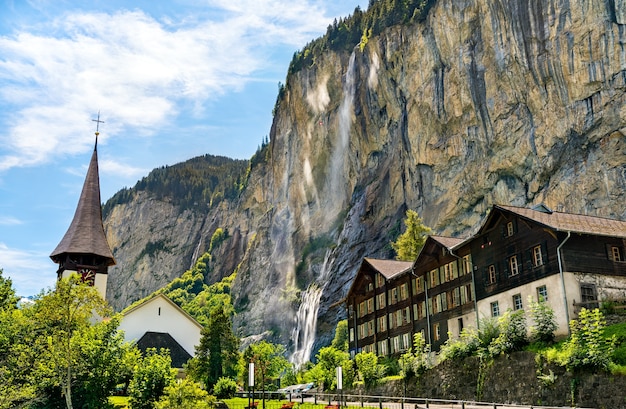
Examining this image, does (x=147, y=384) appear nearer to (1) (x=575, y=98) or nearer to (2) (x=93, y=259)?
(2) (x=93, y=259)

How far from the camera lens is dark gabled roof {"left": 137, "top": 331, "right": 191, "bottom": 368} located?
227 feet

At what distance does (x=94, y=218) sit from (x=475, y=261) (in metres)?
46.6

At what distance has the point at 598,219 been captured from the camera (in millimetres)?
47125

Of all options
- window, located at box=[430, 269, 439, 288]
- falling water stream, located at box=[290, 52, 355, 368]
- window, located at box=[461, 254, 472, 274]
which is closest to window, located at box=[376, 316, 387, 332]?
window, located at box=[430, 269, 439, 288]

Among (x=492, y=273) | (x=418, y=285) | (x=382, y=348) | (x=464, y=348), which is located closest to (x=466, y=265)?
(x=492, y=273)

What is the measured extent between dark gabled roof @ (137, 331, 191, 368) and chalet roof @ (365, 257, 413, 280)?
795 inches

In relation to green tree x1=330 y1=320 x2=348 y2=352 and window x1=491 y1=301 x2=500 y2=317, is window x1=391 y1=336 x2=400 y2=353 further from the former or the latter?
green tree x1=330 y1=320 x2=348 y2=352

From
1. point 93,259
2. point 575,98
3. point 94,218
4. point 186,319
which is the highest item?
point 575,98

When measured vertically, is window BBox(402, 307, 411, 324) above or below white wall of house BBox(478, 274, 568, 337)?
above

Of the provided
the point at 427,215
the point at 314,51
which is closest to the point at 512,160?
the point at 427,215

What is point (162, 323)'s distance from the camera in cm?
7344

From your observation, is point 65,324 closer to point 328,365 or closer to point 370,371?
point 370,371

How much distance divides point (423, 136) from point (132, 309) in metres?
44.6

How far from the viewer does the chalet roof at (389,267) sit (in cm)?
6409
